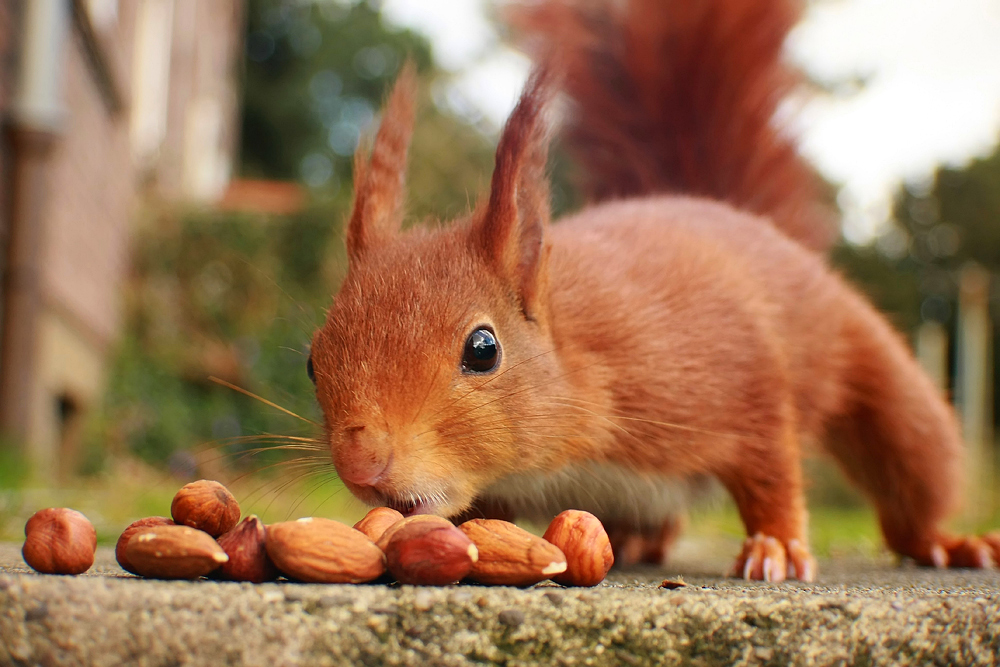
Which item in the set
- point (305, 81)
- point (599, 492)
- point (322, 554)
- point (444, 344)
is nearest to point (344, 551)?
point (322, 554)

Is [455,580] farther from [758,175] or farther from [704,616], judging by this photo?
[758,175]

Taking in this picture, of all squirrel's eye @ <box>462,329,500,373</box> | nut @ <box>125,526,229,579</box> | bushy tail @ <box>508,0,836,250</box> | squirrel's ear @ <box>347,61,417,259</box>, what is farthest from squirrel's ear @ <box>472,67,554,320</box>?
bushy tail @ <box>508,0,836,250</box>

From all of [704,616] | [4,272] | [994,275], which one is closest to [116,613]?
[704,616]

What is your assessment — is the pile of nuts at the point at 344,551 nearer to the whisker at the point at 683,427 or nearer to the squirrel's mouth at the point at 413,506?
the squirrel's mouth at the point at 413,506

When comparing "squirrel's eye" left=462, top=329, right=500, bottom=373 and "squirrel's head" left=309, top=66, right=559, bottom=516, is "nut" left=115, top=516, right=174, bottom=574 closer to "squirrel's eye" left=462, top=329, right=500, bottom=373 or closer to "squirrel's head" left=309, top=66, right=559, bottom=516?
"squirrel's head" left=309, top=66, right=559, bottom=516

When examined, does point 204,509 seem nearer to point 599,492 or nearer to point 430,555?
point 430,555
